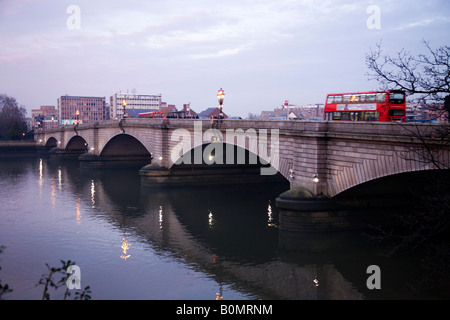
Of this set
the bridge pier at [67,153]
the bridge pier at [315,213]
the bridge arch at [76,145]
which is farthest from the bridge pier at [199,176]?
the bridge pier at [67,153]

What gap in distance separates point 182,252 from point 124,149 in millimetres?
45202

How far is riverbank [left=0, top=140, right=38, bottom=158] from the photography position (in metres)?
99.1

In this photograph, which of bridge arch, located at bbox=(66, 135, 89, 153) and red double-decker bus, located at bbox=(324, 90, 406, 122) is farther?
bridge arch, located at bbox=(66, 135, 89, 153)

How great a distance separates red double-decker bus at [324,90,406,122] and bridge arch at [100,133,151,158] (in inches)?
1481

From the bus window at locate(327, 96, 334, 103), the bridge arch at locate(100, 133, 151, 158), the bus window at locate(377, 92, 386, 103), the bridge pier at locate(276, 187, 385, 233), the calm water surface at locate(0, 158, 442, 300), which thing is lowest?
the calm water surface at locate(0, 158, 442, 300)

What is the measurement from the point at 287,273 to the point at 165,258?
19.5ft

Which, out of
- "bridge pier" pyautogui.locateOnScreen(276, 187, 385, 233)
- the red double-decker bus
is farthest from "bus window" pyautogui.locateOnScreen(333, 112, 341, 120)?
"bridge pier" pyautogui.locateOnScreen(276, 187, 385, 233)

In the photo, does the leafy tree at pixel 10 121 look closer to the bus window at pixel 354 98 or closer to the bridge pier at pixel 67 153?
the bridge pier at pixel 67 153

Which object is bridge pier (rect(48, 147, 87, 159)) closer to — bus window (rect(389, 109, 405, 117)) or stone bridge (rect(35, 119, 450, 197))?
stone bridge (rect(35, 119, 450, 197))

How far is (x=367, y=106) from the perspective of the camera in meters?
29.6

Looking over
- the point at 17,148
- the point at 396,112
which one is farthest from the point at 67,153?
the point at 396,112

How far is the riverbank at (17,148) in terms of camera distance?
9906 centimetres
